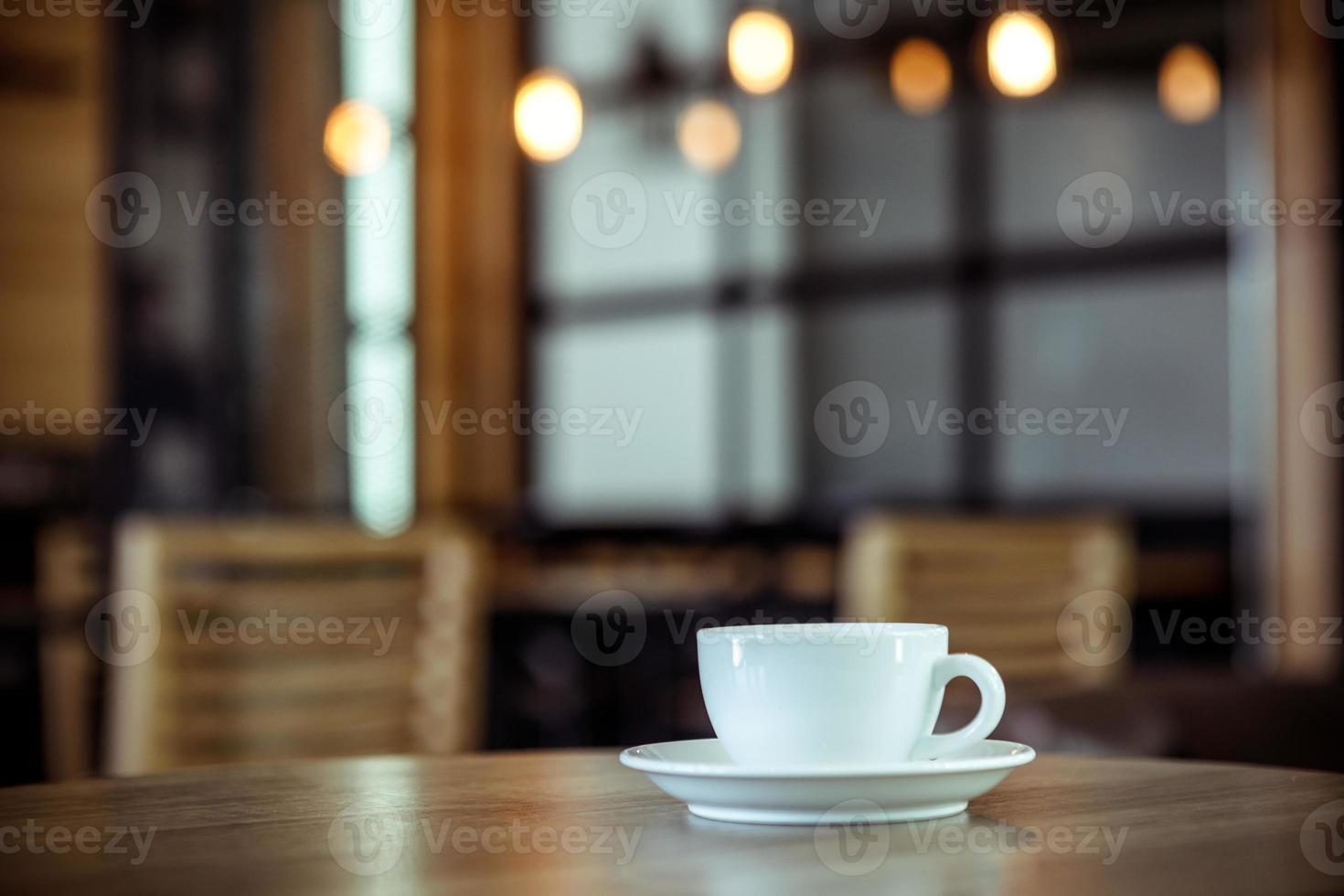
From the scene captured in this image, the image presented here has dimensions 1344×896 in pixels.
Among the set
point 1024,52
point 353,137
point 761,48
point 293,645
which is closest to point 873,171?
point 353,137

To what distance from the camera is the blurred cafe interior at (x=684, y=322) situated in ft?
12.1

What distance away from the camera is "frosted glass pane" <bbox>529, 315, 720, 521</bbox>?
5387mm

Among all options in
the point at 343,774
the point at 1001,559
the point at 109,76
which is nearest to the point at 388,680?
the point at 343,774

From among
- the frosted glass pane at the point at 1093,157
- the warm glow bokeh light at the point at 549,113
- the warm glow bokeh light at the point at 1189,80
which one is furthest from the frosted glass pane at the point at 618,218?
the warm glow bokeh light at the point at 1189,80

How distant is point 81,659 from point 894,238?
2516 mm

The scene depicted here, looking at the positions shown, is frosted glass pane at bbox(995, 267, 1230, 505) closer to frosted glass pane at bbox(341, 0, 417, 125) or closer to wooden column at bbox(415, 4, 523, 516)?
wooden column at bbox(415, 4, 523, 516)

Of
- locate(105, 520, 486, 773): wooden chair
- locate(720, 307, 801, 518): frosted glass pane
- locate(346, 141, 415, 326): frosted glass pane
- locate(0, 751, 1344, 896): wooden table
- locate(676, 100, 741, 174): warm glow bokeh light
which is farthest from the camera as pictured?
locate(346, 141, 415, 326): frosted glass pane

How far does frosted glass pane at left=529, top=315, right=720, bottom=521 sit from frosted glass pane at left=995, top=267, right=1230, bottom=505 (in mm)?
1158

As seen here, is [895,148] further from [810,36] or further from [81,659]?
[81,659]

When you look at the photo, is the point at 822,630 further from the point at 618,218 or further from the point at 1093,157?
the point at 618,218

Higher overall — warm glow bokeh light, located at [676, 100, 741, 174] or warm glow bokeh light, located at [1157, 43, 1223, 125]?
warm glow bokeh light, located at [676, 100, 741, 174]

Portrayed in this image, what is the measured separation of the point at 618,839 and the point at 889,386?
4198 mm

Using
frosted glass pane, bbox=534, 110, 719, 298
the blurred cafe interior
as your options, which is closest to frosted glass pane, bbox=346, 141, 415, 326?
the blurred cafe interior

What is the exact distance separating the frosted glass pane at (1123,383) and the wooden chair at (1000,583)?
1514 mm
